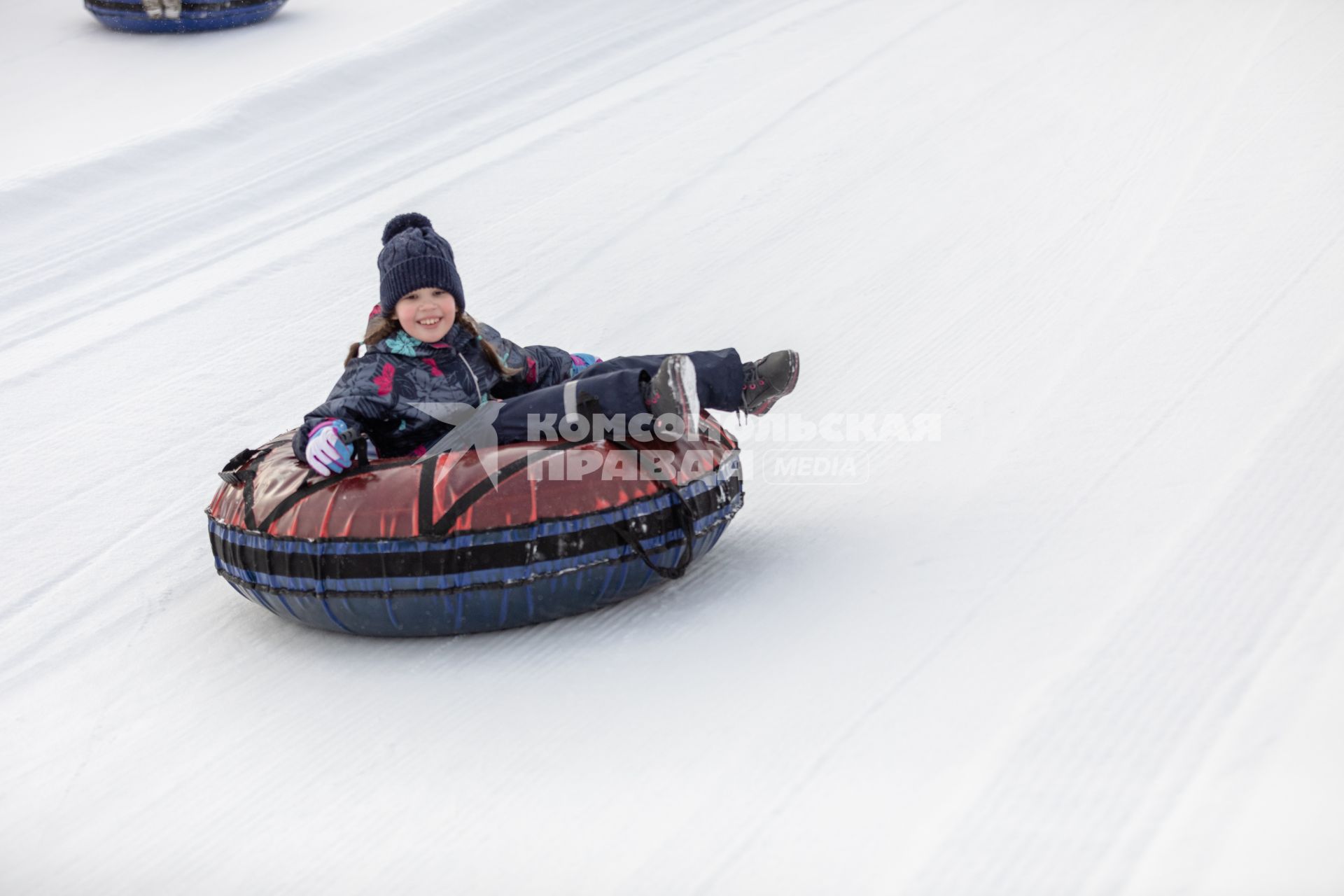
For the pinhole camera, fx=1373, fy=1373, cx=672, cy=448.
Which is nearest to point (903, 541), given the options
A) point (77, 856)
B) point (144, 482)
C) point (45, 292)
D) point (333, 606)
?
point (333, 606)

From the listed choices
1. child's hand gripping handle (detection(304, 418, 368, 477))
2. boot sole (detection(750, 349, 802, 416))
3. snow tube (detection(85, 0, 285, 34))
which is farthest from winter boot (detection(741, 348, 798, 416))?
snow tube (detection(85, 0, 285, 34))

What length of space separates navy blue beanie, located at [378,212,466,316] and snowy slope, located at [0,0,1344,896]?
0.66m

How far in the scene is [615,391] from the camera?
244cm

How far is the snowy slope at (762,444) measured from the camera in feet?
6.40

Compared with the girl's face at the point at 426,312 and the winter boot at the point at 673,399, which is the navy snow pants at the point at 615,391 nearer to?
the winter boot at the point at 673,399

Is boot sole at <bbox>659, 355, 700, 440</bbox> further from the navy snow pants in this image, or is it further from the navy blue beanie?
the navy blue beanie

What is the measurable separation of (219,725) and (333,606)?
0.91 ft

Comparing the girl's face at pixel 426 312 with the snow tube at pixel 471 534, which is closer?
the snow tube at pixel 471 534

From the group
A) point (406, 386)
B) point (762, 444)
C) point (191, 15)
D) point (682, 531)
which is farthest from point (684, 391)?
point (191, 15)

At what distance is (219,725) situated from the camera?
2.38 meters

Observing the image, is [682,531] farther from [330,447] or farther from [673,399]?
[330,447]

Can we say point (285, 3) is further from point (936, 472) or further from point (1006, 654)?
point (1006, 654)

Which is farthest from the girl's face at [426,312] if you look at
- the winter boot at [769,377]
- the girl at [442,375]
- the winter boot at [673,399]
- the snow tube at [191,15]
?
the snow tube at [191,15]

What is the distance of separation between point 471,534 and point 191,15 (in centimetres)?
602
